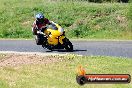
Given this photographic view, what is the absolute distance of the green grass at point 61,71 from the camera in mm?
12812

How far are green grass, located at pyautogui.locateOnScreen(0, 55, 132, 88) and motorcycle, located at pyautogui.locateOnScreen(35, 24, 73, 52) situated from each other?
8.18 feet

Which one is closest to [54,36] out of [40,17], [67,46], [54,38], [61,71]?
[54,38]

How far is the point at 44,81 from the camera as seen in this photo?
13.2 m

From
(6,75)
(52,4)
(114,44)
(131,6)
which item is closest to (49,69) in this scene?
(6,75)

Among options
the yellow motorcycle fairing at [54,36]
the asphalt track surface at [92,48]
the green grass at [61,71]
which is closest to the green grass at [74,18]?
the asphalt track surface at [92,48]

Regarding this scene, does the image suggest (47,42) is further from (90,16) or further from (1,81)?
(90,16)

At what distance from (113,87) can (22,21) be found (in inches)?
946

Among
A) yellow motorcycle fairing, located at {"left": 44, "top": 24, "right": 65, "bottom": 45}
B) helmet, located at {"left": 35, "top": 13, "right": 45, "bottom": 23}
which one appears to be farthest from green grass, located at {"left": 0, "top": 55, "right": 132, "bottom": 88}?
helmet, located at {"left": 35, "top": 13, "right": 45, "bottom": 23}

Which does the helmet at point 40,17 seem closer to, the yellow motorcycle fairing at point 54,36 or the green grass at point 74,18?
the yellow motorcycle fairing at point 54,36

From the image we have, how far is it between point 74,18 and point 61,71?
20508 millimetres

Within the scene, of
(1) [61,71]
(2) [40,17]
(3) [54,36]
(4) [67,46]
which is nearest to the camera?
(1) [61,71]

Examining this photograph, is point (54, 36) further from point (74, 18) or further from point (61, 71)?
point (74, 18)

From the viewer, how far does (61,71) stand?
14.6 m

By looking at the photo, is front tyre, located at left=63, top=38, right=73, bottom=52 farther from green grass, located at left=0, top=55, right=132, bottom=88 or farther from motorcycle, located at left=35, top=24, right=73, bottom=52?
green grass, located at left=0, top=55, right=132, bottom=88
